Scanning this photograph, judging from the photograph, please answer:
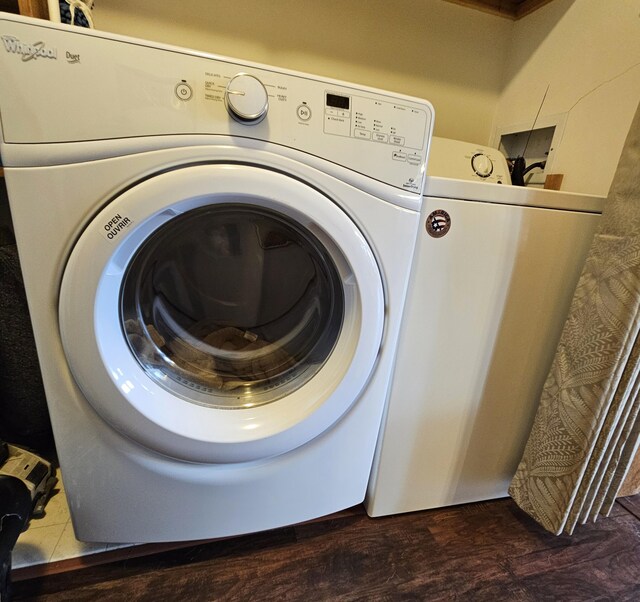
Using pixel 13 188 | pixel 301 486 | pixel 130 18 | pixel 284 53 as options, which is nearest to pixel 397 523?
pixel 301 486

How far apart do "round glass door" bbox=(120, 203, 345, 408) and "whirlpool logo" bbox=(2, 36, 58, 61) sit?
0.78ft

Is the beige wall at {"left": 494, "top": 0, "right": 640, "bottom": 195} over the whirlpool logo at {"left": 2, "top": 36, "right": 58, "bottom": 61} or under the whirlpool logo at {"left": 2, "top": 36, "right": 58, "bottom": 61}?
over

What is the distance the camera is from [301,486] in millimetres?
695

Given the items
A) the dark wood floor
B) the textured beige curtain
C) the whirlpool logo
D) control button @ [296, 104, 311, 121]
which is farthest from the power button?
the dark wood floor

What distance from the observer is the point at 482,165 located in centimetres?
106

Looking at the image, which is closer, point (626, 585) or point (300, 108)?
point (300, 108)

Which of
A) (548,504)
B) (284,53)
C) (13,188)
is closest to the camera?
(13,188)

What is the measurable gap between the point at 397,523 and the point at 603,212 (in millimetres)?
847

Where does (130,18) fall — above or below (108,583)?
above

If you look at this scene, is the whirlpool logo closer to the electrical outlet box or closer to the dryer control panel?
the dryer control panel

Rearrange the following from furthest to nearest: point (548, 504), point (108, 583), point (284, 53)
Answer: point (284, 53), point (548, 504), point (108, 583)

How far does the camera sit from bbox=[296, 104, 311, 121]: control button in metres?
0.50

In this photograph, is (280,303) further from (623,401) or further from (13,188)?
(623,401)

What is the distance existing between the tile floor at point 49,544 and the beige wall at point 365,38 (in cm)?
131
